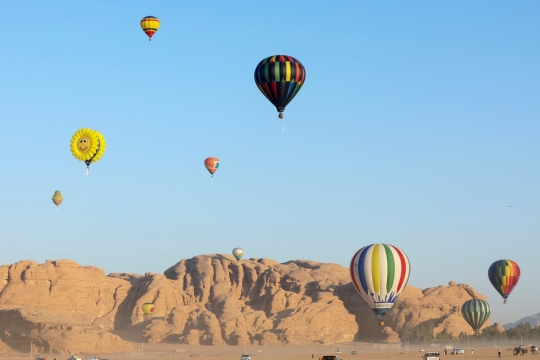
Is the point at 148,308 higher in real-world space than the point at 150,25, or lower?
lower

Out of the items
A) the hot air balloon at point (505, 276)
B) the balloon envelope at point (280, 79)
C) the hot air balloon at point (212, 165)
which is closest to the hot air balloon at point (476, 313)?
the hot air balloon at point (505, 276)

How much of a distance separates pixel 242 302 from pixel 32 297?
127 feet

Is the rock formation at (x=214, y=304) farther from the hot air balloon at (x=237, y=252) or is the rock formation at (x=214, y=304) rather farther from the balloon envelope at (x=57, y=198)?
the balloon envelope at (x=57, y=198)

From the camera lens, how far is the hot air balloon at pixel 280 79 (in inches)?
2751

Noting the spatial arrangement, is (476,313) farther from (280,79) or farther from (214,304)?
(280,79)

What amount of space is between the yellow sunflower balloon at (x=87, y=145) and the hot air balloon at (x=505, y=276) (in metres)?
57.0

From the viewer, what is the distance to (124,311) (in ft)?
546

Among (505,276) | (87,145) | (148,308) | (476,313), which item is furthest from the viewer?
(148,308)

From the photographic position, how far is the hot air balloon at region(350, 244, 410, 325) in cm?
7188

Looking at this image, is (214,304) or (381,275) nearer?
(381,275)

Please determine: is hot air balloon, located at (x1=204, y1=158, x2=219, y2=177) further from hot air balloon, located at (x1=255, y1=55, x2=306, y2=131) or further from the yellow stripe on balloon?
the yellow stripe on balloon

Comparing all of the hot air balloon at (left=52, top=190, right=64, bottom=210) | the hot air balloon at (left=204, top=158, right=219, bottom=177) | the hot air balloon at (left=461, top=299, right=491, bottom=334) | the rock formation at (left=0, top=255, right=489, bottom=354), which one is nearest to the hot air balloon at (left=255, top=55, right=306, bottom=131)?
the hot air balloon at (left=204, top=158, right=219, bottom=177)

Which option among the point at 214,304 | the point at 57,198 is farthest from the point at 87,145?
the point at 214,304

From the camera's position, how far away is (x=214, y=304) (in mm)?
160625
